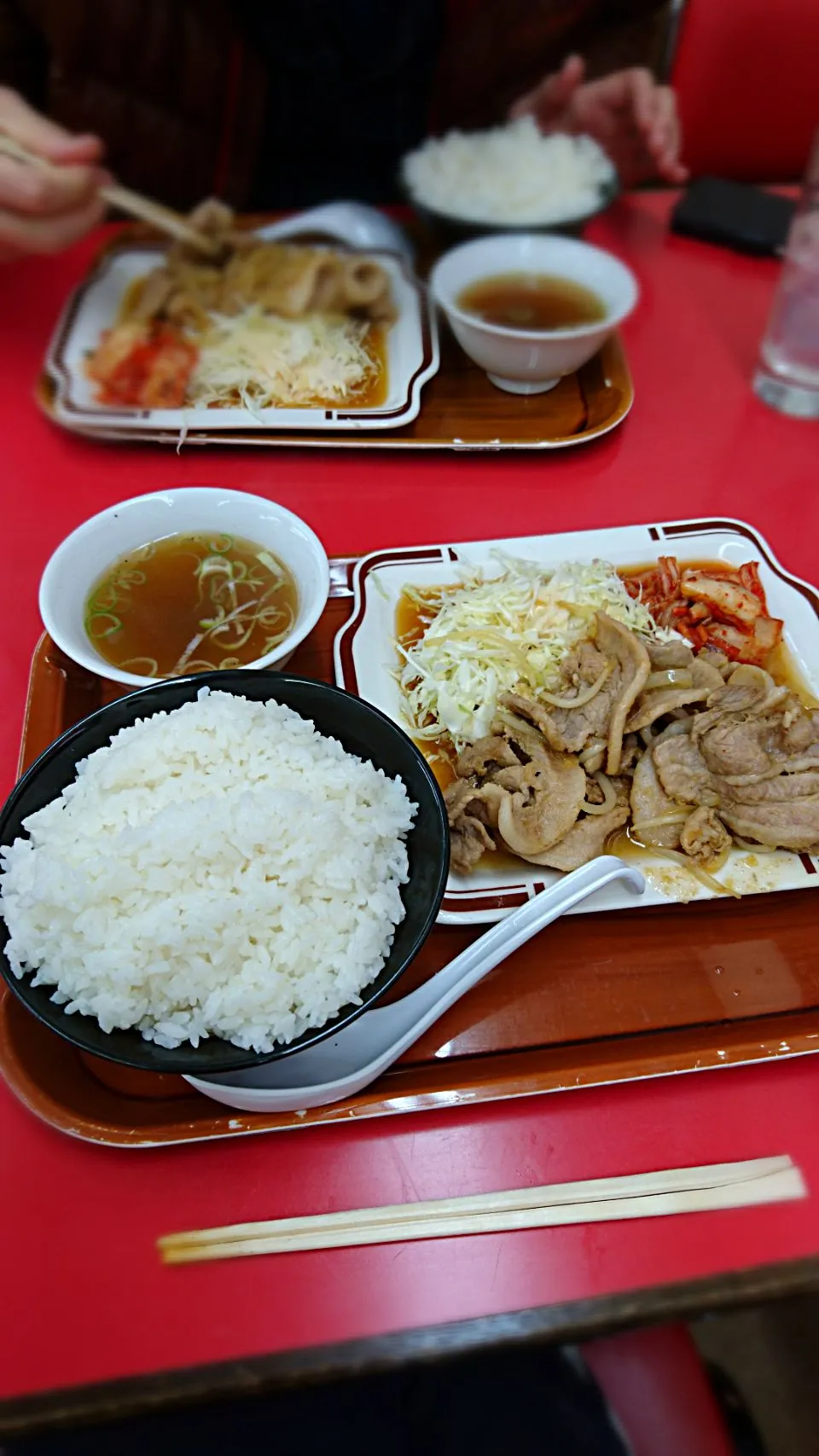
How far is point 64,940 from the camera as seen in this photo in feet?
3.74

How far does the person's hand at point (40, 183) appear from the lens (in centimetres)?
217

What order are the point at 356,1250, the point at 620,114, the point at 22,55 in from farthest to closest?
the point at 620,114 < the point at 22,55 < the point at 356,1250

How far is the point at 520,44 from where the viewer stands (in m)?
2.99

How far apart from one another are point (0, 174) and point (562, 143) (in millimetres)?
1815

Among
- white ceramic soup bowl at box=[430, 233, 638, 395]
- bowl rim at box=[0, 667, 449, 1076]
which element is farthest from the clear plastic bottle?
bowl rim at box=[0, 667, 449, 1076]

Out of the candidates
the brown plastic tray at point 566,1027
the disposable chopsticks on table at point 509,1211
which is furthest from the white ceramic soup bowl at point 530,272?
the disposable chopsticks on table at point 509,1211

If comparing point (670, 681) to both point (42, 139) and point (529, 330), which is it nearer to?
point (529, 330)

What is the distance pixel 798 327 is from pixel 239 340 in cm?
149

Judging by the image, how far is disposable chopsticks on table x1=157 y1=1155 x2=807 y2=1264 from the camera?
3.63 ft

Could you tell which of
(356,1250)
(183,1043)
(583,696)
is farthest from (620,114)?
(356,1250)

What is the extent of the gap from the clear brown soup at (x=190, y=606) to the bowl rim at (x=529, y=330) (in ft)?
2.74

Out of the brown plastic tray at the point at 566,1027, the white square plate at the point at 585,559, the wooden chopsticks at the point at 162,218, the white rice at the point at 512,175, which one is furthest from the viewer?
the white rice at the point at 512,175

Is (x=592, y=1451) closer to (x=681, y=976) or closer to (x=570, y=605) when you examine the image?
(x=681, y=976)

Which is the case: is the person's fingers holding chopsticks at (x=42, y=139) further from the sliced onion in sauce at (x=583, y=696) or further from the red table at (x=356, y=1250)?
the sliced onion in sauce at (x=583, y=696)
